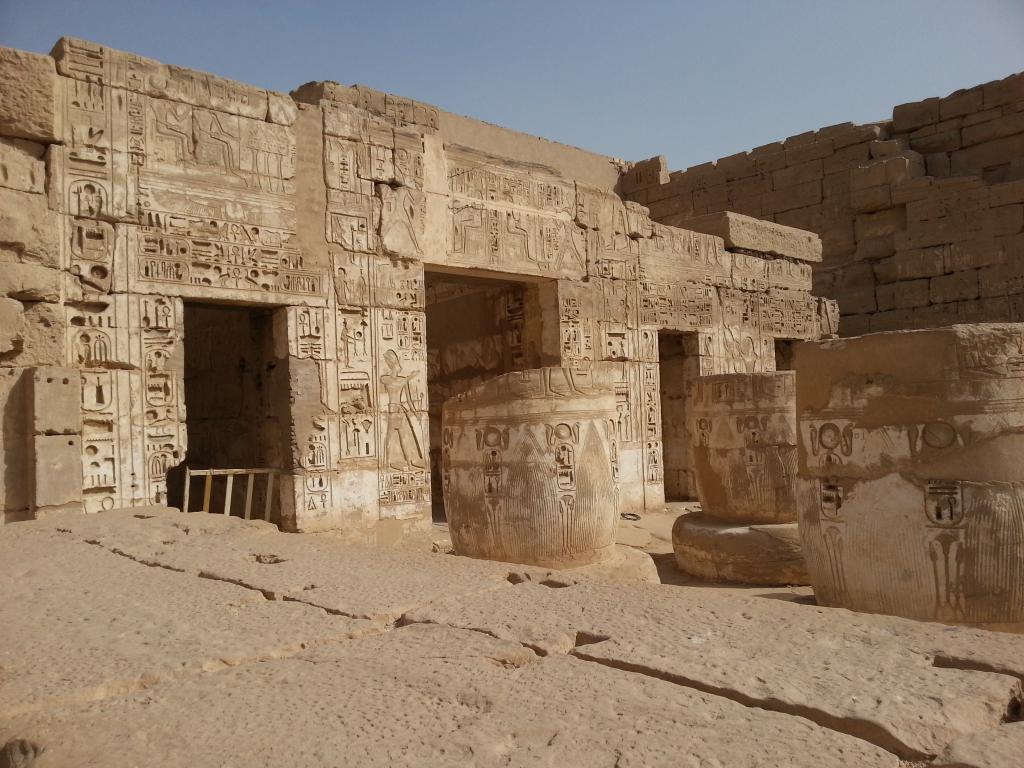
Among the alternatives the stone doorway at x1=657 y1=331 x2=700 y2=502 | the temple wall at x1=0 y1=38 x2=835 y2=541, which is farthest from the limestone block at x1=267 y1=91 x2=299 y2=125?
the stone doorway at x1=657 y1=331 x2=700 y2=502

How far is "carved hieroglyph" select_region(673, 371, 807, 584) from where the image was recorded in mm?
6473

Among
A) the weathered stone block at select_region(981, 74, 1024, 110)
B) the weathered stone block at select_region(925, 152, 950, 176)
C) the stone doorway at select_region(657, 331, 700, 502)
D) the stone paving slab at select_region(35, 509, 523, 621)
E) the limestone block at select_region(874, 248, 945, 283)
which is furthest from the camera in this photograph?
the weathered stone block at select_region(925, 152, 950, 176)

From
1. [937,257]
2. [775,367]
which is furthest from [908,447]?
[937,257]

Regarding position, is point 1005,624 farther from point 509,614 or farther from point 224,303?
point 224,303

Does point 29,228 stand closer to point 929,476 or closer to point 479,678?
point 479,678

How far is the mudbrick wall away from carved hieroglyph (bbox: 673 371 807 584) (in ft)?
25.5

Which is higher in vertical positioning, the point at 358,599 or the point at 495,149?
the point at 495,149

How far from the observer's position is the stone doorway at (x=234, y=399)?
705cm

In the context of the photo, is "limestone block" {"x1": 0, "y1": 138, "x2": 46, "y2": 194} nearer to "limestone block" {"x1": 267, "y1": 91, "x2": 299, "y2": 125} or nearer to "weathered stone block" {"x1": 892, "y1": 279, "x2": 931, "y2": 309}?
"limestone block" {"x1": 267, "y1": 91, "x2": 299, "y2": 125}

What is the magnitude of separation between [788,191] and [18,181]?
12.8 metres

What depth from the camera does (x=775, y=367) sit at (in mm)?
12102

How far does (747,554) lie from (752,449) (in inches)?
35.2

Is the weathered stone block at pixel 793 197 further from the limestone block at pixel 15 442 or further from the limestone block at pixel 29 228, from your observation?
the limestone block at pixel 15 442

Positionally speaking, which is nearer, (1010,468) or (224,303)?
(1010,468)
